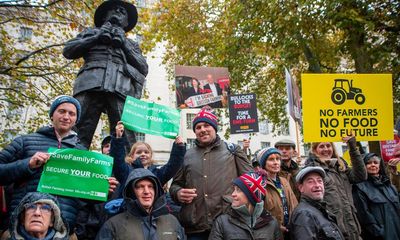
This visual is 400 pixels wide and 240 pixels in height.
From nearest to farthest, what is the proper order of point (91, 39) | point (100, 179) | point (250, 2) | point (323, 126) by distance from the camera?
1. point (100, 179)
2. point (91, 39)
3. point (323, 126)
4. point (250, 2)

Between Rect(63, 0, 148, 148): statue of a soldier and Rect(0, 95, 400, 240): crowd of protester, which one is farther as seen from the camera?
Rect(63, 0, 148, 148): statue of a soldier

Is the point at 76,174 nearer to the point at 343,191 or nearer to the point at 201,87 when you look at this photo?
the point at 343,191

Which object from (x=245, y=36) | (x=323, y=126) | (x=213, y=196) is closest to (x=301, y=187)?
(x=213, y=196)

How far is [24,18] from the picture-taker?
35.7 ft

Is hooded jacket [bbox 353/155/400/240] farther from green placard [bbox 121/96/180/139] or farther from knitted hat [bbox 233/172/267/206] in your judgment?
green placard [bbox 121/96/180/139]

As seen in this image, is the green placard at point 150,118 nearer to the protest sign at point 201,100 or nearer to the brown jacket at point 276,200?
the brown jacket at point 276,200

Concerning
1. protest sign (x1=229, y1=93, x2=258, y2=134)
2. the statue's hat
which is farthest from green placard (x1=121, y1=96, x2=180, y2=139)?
protest sign (x1=229, y1=93, x2=258, y2=134)

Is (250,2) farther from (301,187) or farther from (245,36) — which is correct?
(301,187)

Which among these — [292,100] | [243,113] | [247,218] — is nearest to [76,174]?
[247,218]

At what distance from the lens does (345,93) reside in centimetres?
604

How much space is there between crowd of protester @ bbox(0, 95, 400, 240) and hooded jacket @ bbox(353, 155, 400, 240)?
14mm

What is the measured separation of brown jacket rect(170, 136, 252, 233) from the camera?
→ 416 cm

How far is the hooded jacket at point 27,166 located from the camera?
3256 millimetres

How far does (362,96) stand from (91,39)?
3.74 metres
